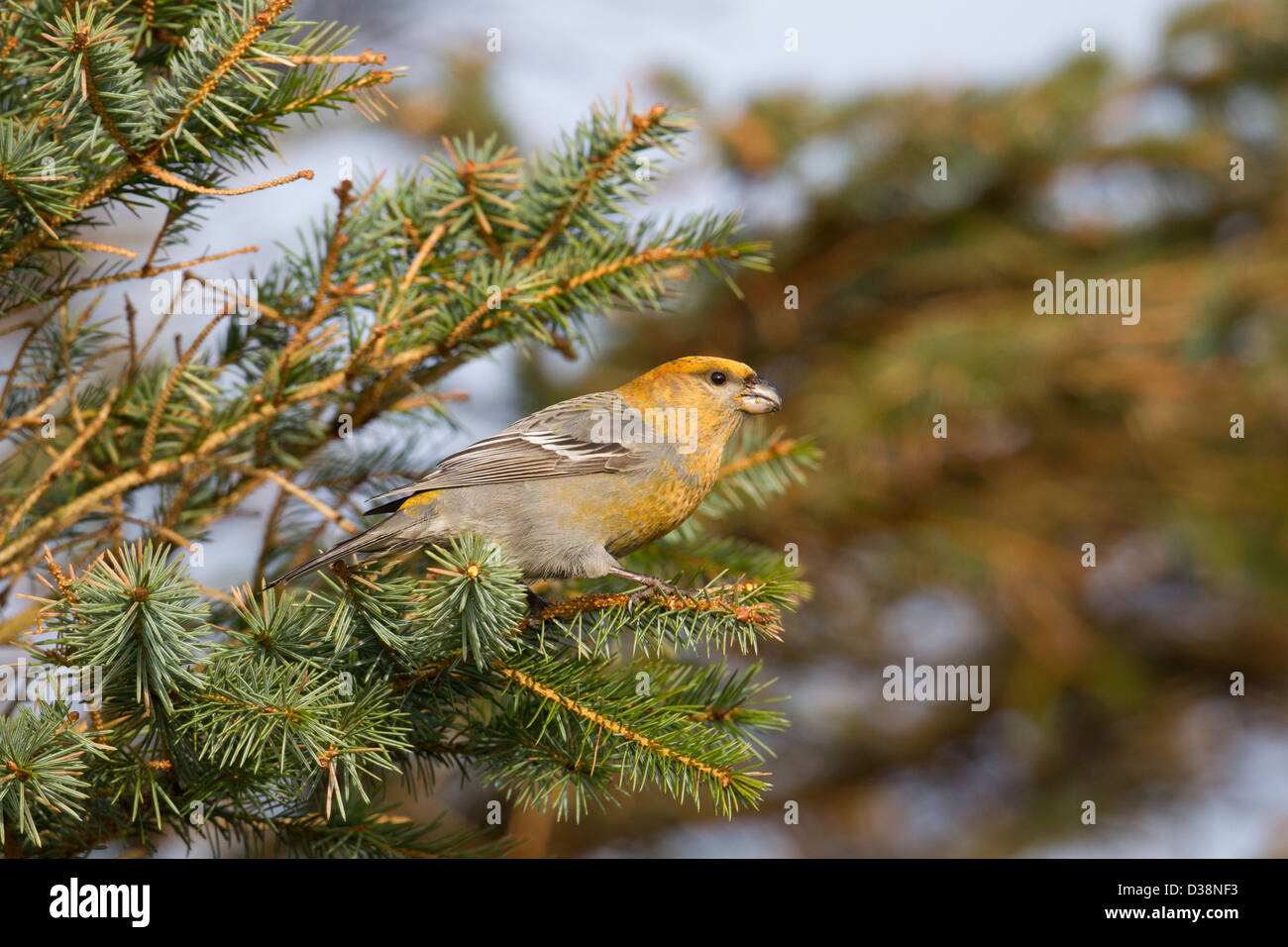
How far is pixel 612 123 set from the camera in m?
3.12

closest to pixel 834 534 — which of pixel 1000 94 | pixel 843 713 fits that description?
pixel 843 713

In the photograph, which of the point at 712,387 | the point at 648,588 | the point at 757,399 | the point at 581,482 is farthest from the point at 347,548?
the point at 757,399

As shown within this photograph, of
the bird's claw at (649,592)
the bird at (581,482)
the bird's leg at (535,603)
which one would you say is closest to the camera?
the bird's claw at (649,592)

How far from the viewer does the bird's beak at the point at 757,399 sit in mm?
3879

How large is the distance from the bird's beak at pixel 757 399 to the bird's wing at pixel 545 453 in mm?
484

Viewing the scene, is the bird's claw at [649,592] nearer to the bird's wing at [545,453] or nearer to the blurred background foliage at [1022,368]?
the bird's wing at [545,453]

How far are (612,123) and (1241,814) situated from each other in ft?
19.3

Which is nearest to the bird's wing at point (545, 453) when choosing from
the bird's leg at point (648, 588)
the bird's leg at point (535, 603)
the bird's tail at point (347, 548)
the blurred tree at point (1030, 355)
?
the bird's tail at point (347, 548)

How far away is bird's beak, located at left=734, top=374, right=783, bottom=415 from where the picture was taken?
3.88 metres

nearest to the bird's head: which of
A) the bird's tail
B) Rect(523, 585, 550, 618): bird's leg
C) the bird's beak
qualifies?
the bird's beak

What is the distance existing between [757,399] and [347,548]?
1651mm

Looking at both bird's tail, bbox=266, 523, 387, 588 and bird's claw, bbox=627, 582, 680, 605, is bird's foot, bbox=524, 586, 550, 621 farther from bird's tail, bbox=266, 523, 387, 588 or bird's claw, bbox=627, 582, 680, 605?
bird's tail, bbox=266, 523, 387, 588

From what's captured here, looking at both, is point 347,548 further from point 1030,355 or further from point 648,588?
point 1030,355

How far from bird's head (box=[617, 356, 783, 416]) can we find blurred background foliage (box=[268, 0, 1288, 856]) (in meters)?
0.81
